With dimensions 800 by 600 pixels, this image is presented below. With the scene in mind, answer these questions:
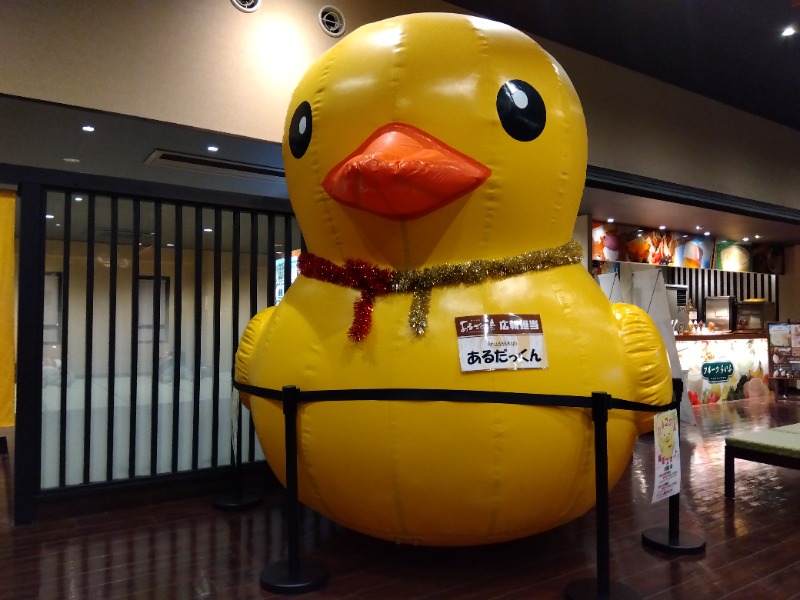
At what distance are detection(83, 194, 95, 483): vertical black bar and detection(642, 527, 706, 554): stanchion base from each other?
3.05 metres

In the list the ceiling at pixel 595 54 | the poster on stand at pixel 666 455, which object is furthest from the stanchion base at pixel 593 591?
the ceiling at pixel 595 54

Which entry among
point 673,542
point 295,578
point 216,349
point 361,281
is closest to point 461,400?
point 361,281

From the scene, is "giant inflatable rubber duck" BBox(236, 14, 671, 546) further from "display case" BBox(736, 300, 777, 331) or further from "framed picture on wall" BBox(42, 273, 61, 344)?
"display case" BBox(736, 300, 777, 331)

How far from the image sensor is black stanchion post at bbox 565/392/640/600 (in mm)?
2270

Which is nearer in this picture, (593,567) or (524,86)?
(524,86)

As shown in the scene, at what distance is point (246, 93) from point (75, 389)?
7.03ft

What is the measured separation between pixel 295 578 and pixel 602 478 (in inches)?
50.8

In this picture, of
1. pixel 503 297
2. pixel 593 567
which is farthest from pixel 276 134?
pixel 593 567

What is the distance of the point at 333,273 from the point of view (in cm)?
262

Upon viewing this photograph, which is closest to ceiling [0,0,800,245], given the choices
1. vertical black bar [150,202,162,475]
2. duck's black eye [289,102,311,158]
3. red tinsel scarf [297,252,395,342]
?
vertical black bar [150,202,162,475]

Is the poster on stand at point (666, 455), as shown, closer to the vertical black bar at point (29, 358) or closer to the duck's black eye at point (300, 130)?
the duck's black eye at point (300, 130)

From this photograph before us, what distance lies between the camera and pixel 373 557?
2.83 meters

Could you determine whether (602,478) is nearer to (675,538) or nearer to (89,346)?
(675,538)

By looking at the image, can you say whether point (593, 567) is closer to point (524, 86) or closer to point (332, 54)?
point (524, 86)
